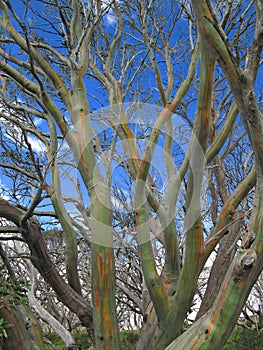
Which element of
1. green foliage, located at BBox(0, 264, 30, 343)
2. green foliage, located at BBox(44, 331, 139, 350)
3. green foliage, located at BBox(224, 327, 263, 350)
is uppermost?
green foliage, located at BBox(0, 264, 30, 343)

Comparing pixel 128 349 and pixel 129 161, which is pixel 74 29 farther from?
pixel 128 349

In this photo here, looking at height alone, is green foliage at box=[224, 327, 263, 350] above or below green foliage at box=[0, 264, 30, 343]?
below

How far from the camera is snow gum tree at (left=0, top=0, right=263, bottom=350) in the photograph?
212 centimetres

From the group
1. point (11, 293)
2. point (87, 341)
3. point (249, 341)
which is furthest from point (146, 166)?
point (87, 341)

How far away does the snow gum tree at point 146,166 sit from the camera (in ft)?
6.96

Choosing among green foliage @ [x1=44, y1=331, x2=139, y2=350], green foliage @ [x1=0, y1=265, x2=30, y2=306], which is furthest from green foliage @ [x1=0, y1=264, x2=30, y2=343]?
green foliage @ [x1=44, y1=331, x2=139, y2=350]

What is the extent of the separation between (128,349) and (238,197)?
8494 mm

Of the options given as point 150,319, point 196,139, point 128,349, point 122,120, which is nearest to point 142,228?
point 150,319

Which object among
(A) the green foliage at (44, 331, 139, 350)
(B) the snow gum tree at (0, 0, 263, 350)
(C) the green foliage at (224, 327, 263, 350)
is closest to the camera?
(B) the snow gum tree at (0, 0, 263, 350)

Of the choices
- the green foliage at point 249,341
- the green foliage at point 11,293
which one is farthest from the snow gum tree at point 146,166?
the green foliage at point 249,341

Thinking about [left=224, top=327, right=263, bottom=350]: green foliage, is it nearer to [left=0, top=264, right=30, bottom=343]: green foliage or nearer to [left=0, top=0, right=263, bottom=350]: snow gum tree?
[left=0, top=0, right=263, bottom=350]: snow gum tree

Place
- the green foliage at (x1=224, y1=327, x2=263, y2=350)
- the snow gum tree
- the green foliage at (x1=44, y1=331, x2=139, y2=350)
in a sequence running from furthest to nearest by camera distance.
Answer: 1. the green foliage at (x1=44, y1=331, x2=139, y2=350)
2. the green foliage at (x1=224, y1=327, x2=263, y2=350)
3. the snow gum tree

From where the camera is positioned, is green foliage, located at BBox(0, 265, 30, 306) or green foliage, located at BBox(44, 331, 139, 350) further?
green foliage, located at BBox(44, 331, 139, 350)

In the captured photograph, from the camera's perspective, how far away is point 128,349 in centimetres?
1050
